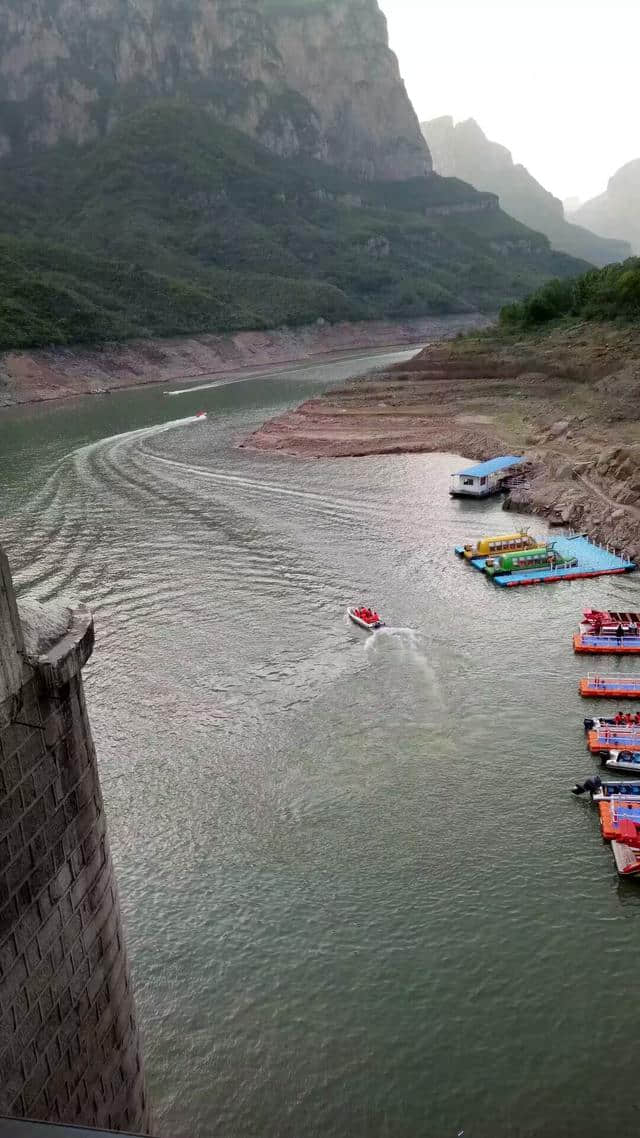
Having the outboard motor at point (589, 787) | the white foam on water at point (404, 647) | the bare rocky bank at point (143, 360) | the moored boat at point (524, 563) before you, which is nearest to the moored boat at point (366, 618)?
the white foam on water at point (404, 647)

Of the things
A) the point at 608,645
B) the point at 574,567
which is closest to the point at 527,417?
the point at 574,567

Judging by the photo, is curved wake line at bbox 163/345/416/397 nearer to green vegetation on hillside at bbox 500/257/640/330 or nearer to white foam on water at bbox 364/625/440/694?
green vegetation on hillside at bbox 500/257/640/330

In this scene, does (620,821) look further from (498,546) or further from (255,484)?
(255,484)

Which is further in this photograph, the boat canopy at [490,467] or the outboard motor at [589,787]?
the boat canopy at [490,467]

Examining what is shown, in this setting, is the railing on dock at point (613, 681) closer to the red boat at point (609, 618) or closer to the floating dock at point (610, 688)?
the floating dock at point (610, 688)

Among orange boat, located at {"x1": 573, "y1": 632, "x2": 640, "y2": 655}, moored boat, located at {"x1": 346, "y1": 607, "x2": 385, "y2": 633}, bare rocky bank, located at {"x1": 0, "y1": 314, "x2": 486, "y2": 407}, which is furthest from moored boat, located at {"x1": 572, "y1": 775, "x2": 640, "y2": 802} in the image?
bare rocky bank, located at {"x1": 0, "y1": 314, "x2": 486, "y2": 407}

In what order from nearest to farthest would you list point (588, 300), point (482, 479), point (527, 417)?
point (482, 479), point (527, 417), point (588, 300)
